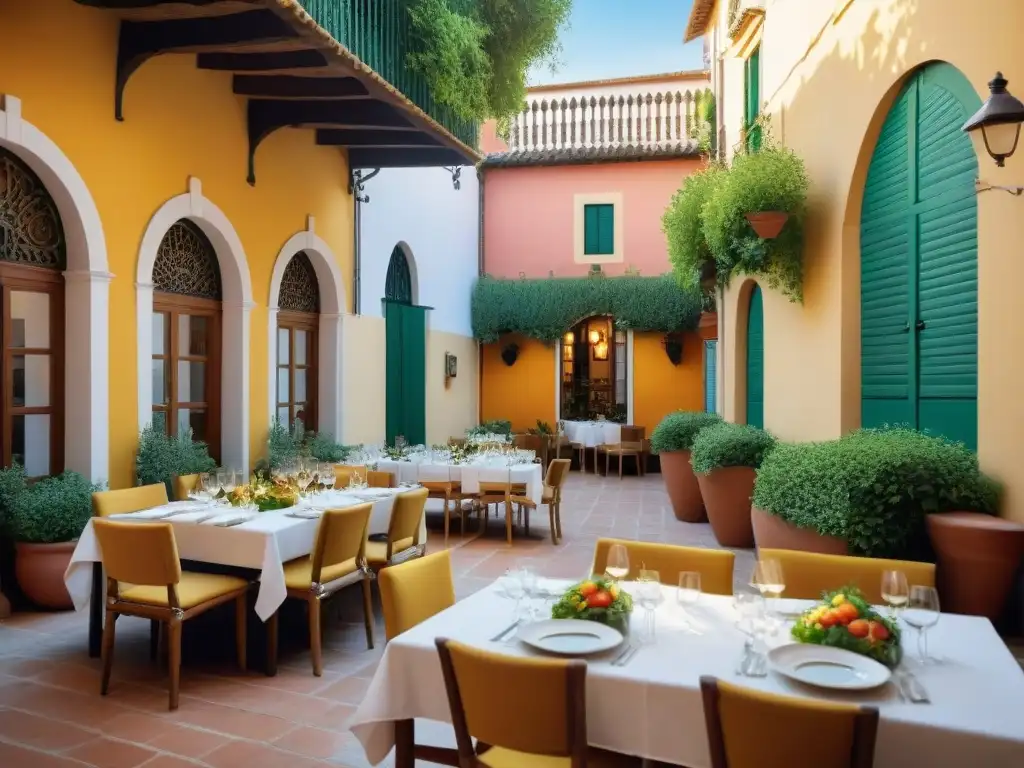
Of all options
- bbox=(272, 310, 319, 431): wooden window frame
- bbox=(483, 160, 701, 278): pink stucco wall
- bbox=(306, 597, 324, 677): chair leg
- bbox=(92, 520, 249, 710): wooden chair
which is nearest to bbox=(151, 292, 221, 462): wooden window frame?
bbox=(272, 310, 319, 431): wooden window frame

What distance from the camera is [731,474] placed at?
7.25 metres

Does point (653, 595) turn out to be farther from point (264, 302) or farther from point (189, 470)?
point (264, 302)

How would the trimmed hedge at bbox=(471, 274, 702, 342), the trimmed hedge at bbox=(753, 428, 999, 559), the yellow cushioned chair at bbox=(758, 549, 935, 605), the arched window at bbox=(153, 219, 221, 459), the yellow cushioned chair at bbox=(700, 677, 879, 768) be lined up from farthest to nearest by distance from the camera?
1. the trimmed hedge at bbox=(471, 274, 702, 342)
2. the arched window at bbox=(153, 219, 221, 459)
3. the trimmed hedge at bbox=(753, 428, 999, 559)
4. the yellow cushioned chair at bbox=(758, 549, 935, 605)
5. the yellow cushioned chair at bbox=(700, 677, 879, 768)

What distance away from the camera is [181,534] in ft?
15.0

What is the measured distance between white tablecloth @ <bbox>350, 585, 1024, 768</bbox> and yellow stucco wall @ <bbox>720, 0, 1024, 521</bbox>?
182 cm

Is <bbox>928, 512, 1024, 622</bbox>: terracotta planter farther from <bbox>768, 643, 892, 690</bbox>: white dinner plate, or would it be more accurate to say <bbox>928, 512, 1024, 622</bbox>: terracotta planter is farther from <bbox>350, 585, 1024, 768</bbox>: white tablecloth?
<bbox>768, 643, 892, 690</bbox>: white dinner plate

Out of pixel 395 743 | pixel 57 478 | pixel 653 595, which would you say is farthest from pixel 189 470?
pixel 653 595

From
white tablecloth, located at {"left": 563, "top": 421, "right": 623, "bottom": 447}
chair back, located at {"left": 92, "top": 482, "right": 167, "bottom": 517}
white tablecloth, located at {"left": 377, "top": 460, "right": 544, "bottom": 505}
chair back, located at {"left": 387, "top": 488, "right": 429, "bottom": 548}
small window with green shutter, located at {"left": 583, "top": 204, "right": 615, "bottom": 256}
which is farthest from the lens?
small window with green shutter, located at {"left": 583, "top": 204, "right": 615, "bottom": 256}

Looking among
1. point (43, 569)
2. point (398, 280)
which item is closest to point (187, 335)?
point (43, 569)

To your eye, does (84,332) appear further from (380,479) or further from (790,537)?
(790,537)

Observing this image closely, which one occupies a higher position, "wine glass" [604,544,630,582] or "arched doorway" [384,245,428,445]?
"arched doorway" [384,245,428,445]

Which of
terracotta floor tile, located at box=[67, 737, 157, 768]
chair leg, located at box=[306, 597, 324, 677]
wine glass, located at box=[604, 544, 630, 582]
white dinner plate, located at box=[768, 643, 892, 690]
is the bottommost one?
terracotta floor tile, located at box=[67, 737, 157, 768]

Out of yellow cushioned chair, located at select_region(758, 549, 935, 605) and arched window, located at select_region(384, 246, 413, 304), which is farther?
arched window, located at select_region(384, 246, 413, 304)

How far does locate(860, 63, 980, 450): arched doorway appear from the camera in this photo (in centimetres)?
448
